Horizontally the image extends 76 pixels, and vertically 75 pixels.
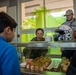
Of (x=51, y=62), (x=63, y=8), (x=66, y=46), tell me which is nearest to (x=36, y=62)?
(x=51, y=62)

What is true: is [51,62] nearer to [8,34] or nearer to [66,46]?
[66,46]

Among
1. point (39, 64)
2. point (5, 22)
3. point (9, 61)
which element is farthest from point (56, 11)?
point (9, 61)

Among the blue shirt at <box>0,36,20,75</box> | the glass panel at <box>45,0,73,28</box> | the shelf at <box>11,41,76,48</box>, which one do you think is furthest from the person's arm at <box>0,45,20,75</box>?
the glass panel at <box>45,0,73,28</box>

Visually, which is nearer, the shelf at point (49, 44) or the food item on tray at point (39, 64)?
the shelf at point (49, 44)

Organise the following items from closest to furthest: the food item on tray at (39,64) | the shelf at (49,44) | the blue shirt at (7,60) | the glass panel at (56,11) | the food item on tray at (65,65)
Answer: the blue shirt at (7,60)
the shelf at (49,44)
the food item on tray at (65,65)
the food item on tray at (39,64)
the glass panel at (56,11)

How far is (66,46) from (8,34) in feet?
2.05

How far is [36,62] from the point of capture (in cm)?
194

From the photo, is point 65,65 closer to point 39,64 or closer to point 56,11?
point 39,64

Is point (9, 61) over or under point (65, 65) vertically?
over

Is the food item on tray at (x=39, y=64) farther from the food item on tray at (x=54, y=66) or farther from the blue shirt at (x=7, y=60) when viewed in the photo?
the blue shirt at (x=7, y=60)

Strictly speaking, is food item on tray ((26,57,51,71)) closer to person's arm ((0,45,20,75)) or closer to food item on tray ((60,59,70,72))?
food item on tray ((60,59,70,72))

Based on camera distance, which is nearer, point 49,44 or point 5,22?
point 5,22

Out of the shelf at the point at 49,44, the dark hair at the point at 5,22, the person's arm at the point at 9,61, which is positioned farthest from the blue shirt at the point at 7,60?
the shelf at the point at 49,44

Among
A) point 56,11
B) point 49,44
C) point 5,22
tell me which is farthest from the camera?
point 56,11
